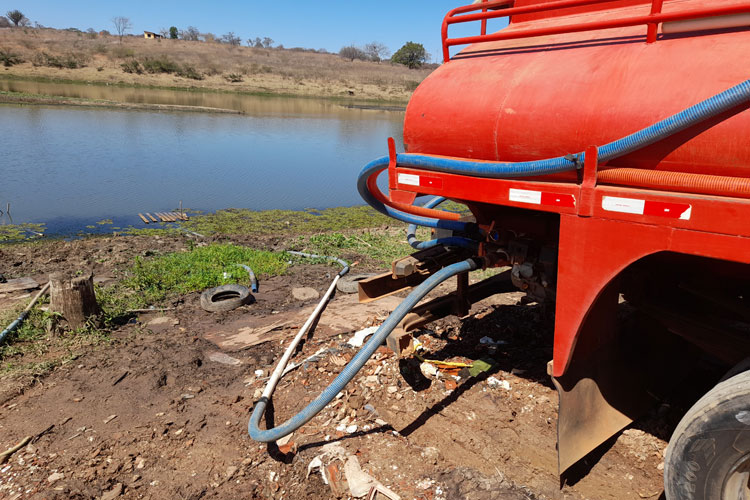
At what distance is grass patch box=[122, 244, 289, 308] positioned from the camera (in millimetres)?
6504

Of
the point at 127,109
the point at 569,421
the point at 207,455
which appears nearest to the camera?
the point at 569,421

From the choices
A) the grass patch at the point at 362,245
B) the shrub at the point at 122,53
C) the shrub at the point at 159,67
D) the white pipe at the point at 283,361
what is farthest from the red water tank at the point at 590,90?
the shrub at the point at 122,53

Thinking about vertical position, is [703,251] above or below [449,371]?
above

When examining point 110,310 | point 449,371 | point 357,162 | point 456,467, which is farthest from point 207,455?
point 357,162

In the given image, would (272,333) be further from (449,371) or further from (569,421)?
(569,421)

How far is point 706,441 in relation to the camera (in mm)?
2311

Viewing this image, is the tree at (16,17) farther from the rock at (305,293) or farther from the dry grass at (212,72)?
the rock at (305,293)

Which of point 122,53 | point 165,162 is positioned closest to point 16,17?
point 122,53

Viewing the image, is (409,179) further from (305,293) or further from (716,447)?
(305,293)

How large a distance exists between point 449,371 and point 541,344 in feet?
3.41

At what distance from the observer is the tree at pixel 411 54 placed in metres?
70.5

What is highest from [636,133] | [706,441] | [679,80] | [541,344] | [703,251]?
[679,80]

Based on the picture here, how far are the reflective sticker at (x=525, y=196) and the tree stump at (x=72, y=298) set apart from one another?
459 cm

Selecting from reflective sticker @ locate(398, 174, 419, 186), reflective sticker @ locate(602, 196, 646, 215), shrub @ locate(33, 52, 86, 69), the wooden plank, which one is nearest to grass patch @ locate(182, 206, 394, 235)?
the wooden plank
